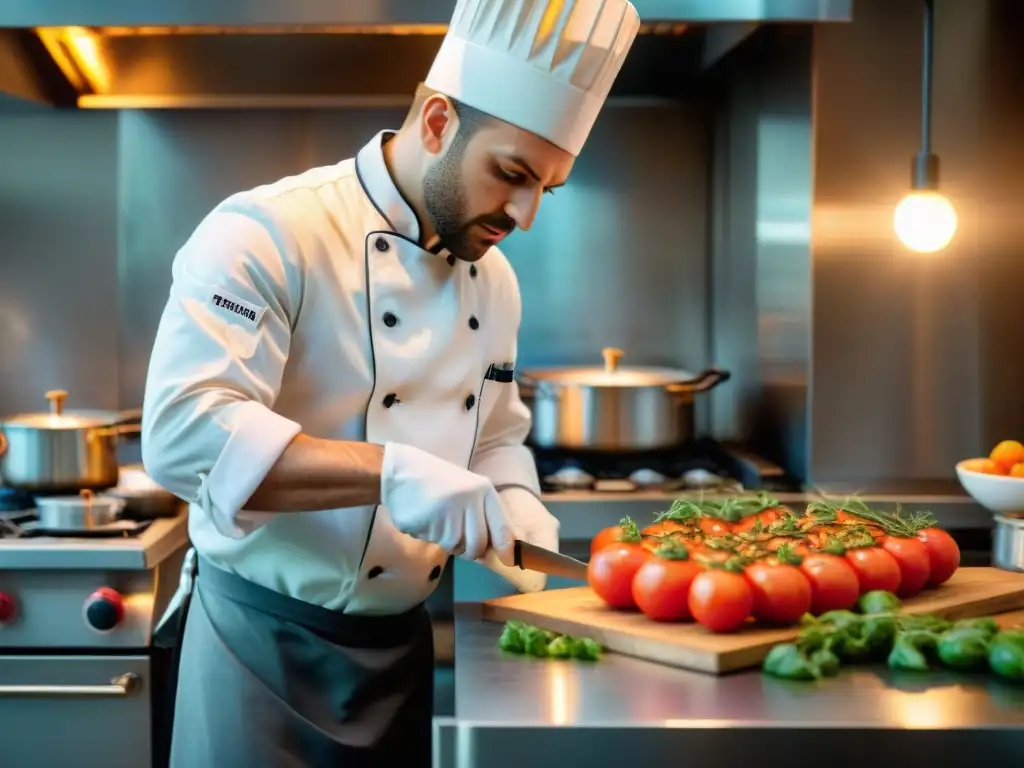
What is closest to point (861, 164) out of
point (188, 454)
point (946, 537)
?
point (946, 537)

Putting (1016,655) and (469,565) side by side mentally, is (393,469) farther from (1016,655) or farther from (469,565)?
(469,565)

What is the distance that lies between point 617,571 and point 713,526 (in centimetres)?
19

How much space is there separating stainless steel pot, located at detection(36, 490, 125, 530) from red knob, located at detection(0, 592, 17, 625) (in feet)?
0.42

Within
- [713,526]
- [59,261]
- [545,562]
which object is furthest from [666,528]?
[59,261]

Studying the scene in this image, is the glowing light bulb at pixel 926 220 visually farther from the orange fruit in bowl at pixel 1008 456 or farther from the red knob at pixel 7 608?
the red knob at pixel 7 608

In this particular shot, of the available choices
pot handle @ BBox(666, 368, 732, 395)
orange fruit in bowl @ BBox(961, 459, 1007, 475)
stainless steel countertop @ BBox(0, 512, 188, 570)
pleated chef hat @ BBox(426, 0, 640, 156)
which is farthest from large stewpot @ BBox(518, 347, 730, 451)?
pleated chef hat @ BBox(426, 0, 640, 156)

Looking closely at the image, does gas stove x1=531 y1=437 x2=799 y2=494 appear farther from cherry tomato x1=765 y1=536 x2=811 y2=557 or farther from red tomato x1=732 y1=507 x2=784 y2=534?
cherry tomato x1=765 y1=536 x2=811 y2=557

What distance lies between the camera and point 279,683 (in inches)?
62.4

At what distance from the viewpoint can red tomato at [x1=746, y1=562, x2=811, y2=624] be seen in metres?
1.37

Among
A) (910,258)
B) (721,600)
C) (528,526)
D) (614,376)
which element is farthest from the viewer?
(614,376)

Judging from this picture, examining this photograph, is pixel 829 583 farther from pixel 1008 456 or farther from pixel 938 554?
pixel 1008 456

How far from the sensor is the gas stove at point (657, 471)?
2.33 m

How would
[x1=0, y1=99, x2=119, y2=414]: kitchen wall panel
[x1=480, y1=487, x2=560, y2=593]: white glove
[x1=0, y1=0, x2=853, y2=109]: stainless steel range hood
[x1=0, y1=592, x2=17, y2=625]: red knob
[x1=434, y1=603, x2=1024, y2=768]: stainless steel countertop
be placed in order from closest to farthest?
[x1=434, y1=603, x2=1024, y2=768]: stainless steel countertop → [x1=480, y1=487, x2=560, y2=593]: white glove → [x1=0, y1=592, x2=17, y2=625]: red knob → [x1=0, y1=0, x2=853, y2=109]: stainless steel range hood → [x1=0, y1=99, x2=119, y2=414]: kitchen wall panel

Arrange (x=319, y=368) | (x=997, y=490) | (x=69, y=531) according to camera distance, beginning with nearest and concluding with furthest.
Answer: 1. (x=319, y=368)
2. (x=997, y=490)
3. (x=69, y=531)
